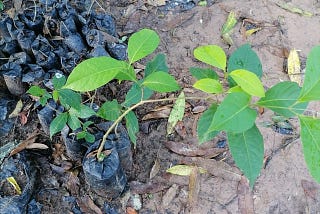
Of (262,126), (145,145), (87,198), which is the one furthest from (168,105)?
(87,198)

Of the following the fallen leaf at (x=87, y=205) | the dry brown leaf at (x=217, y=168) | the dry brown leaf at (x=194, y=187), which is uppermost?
the dry brown leaf at (x=217, y=168)

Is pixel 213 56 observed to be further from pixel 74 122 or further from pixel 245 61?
pixel 74 122

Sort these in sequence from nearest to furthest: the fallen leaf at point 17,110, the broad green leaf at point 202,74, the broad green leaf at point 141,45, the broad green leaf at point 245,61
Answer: the broad green leaf at point 141,45 → the broad green leaf at point 245,61 → the broad green leaf at point 202,74 → the fallen leaf at point 17,110

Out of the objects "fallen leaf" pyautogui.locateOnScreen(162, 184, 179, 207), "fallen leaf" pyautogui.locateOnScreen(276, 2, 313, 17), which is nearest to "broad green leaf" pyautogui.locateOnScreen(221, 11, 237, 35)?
"fallen leaf" pyautogui.locateOnScreen(276, 2, 313, 17)

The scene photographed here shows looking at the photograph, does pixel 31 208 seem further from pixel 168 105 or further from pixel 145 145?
pixel 168 105

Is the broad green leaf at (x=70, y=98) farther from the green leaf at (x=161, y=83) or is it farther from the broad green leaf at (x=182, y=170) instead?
the broad green leaf at (x=182, y=170)

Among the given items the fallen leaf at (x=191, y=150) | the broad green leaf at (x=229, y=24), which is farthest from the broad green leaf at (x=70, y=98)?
the broad green leaf at (x=229, y=24)

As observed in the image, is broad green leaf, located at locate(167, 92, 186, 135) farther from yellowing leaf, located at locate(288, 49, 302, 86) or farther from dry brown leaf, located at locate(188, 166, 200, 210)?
yellowing leaf, located at locate(288, 49, 302, 86)
